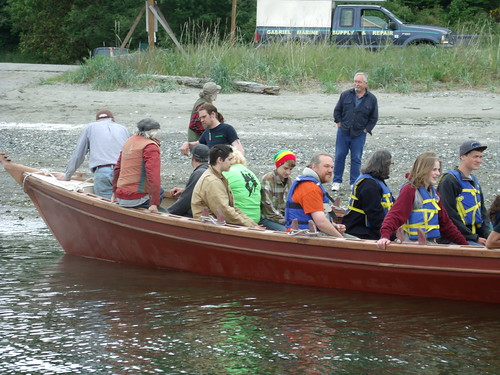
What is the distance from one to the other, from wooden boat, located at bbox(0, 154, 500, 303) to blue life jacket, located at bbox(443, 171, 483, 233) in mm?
727

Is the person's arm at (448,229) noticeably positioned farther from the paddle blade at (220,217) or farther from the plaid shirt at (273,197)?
the paddle blade at (220,217)

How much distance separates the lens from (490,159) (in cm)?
1345

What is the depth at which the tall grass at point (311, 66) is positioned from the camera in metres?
19.0

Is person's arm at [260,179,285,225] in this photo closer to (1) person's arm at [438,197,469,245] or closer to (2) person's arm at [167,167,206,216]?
→ (2) person's arm at [167,167,206,216]

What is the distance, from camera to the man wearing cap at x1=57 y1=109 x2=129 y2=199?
9195mm

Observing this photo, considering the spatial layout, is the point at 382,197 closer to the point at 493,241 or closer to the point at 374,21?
the point at 493,241

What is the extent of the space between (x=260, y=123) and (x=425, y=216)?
28.5 ft

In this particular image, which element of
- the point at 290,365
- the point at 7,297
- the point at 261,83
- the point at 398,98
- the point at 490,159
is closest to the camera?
the point at 290,365

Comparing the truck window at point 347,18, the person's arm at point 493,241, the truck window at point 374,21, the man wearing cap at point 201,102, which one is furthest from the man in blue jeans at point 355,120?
the truck window at point 347,18

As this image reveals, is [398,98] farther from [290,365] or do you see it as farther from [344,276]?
[290,365]

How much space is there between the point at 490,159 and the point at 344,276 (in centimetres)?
621

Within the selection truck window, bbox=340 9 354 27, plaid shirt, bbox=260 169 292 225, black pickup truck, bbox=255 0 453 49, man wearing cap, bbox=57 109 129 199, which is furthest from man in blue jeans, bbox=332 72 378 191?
truck window, bbox=340 9 354 27

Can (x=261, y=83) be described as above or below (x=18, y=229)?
above

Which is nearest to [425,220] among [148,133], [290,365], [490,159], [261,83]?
[290,365]
